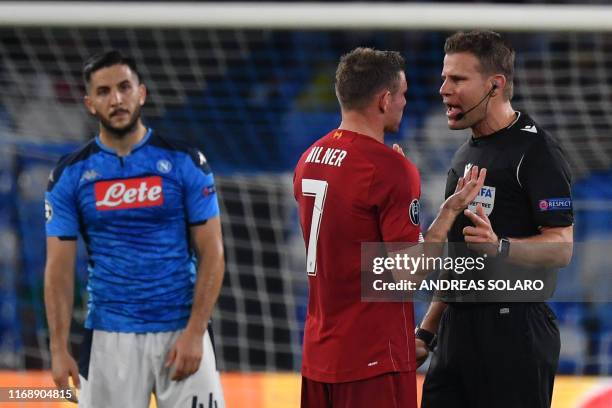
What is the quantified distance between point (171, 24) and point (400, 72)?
2158 millimetres

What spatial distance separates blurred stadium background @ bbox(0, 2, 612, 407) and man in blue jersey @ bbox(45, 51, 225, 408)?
8.83 feet

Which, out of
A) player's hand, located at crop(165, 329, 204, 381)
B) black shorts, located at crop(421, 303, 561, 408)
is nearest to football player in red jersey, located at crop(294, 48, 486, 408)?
black shorts, located at crop(421, 303, 561, 408)

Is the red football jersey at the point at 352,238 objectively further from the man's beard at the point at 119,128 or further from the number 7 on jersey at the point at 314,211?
the man's beard at the point at 119,128

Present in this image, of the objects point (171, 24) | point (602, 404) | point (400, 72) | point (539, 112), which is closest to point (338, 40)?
point (539, 112)

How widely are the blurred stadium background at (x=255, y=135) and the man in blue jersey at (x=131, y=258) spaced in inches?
106

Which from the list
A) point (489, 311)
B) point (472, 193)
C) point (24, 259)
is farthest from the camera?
point (24, 259)

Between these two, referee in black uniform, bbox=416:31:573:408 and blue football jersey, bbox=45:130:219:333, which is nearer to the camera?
referee in black uniform, bbox=416:31:573:408

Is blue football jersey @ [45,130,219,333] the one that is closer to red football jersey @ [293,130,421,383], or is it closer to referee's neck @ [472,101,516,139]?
red football jersey @ [293,130,421,383]

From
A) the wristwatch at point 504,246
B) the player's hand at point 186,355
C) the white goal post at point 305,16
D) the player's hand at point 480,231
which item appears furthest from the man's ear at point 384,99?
the white goal post at point 305,16

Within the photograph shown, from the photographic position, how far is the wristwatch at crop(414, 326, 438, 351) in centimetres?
316

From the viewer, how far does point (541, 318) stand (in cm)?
300

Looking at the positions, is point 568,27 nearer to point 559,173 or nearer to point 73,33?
point 559,173

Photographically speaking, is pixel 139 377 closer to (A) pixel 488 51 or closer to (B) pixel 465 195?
Result: (B) pixel 465 195

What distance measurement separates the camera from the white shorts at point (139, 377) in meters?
3.11
